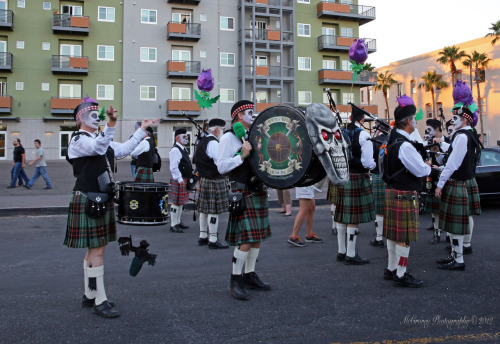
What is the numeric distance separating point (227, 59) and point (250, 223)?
33.3 m

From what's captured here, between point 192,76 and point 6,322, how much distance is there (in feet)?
106

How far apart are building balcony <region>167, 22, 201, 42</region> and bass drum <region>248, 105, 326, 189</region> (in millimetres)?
31909

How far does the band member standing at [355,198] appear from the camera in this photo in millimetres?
5969

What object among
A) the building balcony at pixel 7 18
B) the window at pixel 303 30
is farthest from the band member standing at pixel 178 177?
the window at pixel 303 30

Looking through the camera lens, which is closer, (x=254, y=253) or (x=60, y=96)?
(x=254, y=253)

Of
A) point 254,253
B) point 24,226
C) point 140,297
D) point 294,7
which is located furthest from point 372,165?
point 294,7

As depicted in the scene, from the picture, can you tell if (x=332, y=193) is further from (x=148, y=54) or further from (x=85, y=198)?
(x=148, y=54)

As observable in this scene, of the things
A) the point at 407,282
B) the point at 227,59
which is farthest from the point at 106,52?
the point at 407,282

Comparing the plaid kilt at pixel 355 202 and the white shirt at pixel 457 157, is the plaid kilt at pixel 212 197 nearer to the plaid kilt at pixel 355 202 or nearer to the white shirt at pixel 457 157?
the plaid kilt at pixel 355 202

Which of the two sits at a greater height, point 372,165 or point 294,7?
point 294,7

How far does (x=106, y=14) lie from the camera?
3356cm

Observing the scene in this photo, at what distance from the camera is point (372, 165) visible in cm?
596

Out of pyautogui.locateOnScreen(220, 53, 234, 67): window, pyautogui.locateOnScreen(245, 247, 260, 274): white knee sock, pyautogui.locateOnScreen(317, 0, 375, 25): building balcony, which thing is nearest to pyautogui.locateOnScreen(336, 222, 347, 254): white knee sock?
pyautogui.locateOnScreen(245, 247, 260, 274): white knee sock

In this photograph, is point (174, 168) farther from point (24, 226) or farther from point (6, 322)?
point (6, 322)
